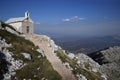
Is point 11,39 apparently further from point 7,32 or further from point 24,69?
point 24,69

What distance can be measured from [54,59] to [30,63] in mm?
8582

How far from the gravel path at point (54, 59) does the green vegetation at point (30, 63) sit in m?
1.99

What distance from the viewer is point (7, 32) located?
199ft

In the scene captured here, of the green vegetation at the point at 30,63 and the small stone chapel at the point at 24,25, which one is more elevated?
the small stone chapel at the point at 24,25

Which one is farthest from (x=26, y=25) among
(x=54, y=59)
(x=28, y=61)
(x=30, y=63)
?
(x=30, y=63)

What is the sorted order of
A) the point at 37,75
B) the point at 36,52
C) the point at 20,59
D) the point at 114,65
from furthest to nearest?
the point at 114,65, the point at 36,52, the point at 20,59, the point at 37,75

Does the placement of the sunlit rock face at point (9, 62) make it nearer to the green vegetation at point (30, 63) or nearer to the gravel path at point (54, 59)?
the green vegetation at point (30, 63)

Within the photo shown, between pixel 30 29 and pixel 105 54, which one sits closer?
pixel 30 29

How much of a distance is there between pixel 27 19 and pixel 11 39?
2200 centimetres

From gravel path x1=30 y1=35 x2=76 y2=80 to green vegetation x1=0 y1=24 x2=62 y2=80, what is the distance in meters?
1.99

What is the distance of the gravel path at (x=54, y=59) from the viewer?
49.7 m

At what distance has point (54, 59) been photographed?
183ft

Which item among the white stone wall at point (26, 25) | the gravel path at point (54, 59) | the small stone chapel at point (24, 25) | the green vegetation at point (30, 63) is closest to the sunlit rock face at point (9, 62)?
the green vegetation at point (30, 63)

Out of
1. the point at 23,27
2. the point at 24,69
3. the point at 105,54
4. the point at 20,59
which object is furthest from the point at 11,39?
the point at 105,54
